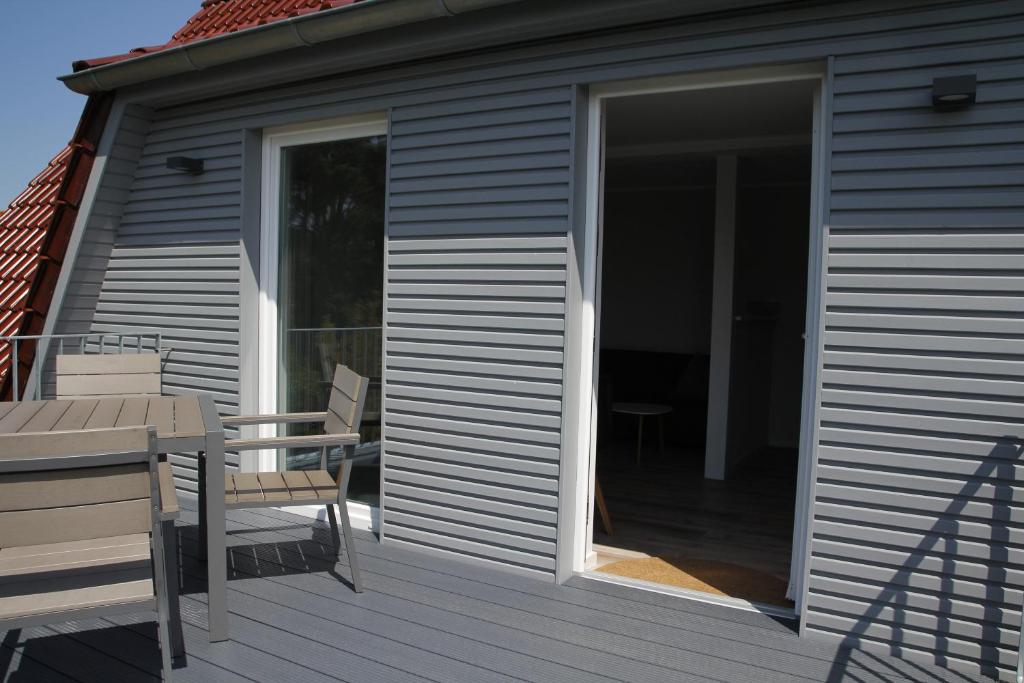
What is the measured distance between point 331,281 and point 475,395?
1.34 meters

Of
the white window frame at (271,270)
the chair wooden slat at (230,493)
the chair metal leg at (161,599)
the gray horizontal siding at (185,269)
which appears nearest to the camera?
the chair metal leg at (161,599)

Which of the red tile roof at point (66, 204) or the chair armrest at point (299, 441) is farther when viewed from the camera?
the red tile roof at point (66, 204)

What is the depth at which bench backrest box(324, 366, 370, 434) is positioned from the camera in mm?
3574

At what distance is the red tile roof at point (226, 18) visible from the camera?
454 centimetres

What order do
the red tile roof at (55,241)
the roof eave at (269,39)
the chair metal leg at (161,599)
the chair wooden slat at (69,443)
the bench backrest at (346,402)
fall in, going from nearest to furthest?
the chair wooden slat at (69,443)
the chair metal leg at (161,599)
the bench backrest at (346,402)
the roof eave at (269,39)
the red tile roof at (55,241)

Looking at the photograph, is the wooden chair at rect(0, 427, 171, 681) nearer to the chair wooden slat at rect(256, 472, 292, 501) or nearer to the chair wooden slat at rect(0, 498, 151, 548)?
the chair wooden slat at rect(0, 498, 151, 548)

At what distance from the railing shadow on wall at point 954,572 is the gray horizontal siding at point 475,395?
4.75 ft

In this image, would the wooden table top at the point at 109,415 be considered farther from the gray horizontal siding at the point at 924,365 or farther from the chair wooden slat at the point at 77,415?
the gray horizontal siding at the point at 924,365

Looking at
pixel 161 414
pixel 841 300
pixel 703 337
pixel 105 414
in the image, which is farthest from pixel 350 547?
pixel 703 337

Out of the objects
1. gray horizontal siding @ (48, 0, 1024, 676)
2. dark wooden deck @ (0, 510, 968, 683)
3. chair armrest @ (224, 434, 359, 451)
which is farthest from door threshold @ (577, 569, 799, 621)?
chair armrest @ (224, 434, 359, 451)

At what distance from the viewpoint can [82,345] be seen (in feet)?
18.8

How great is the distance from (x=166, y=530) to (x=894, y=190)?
3.01 meters

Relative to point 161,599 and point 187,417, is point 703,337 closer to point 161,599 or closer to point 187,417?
point 187,417

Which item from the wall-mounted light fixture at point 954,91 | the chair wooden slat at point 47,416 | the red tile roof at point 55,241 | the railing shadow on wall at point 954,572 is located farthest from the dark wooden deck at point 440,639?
the red tile roof at point 55,241
